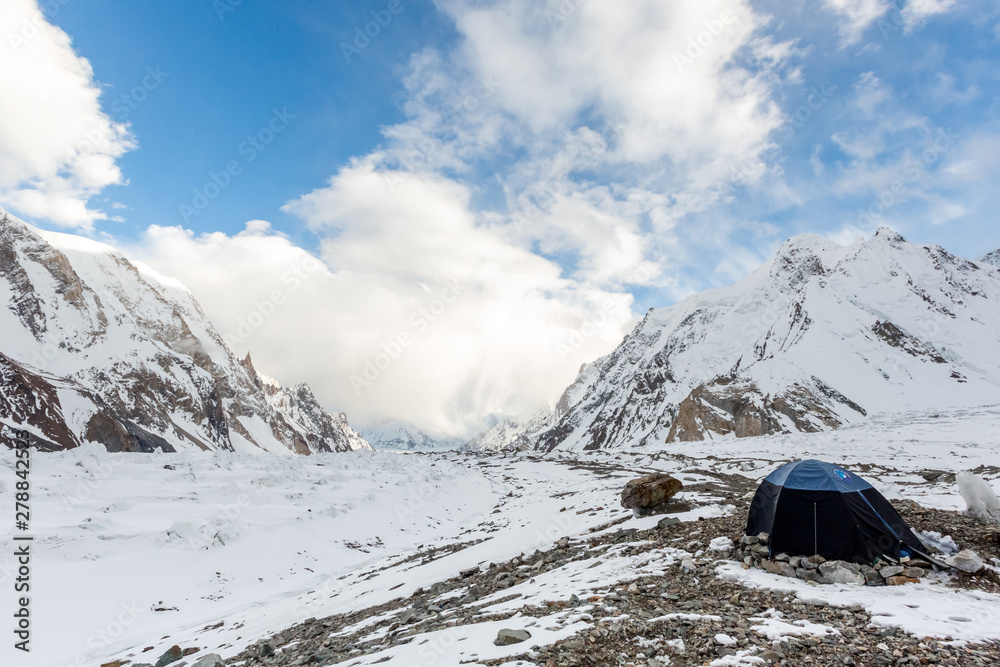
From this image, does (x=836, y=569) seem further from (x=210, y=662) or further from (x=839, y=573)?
(x=210, y=662)

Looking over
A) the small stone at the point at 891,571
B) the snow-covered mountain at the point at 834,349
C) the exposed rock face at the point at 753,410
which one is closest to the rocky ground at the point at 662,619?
the small stone at the point at 891,571

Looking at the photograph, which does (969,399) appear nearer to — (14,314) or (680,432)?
(680,432)

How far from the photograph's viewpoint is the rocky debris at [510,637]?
635cm

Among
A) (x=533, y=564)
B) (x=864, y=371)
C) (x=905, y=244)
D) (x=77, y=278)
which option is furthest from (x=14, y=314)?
(x=905, y=244)

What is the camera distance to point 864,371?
81.0m

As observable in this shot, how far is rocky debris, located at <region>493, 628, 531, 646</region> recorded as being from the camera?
6.35 meters

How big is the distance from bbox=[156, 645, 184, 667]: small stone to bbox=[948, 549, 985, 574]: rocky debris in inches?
633

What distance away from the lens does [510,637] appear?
641 cm

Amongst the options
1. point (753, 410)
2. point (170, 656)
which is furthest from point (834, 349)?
point (170, 656)

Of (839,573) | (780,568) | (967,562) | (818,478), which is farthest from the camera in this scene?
(818,478)

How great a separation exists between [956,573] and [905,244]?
557 feet

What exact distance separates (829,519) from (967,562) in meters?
2.02

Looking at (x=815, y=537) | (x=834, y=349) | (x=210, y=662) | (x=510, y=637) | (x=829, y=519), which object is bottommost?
(x=210, y=662)

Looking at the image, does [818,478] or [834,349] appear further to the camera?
→ [834,349]
